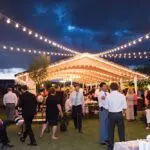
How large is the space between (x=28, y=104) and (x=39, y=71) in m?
19.7

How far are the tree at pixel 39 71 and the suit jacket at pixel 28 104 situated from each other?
635 inches

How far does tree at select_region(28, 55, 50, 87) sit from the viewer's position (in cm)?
2970

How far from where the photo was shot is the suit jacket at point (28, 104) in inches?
436

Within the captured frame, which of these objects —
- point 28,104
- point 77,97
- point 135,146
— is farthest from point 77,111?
point 135,146

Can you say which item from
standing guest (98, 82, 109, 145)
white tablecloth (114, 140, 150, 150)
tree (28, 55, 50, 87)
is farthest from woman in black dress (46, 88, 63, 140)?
tree (28, 55, 50, 87)

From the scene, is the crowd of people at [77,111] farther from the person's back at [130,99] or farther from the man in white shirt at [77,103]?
the person's back at [130,99]

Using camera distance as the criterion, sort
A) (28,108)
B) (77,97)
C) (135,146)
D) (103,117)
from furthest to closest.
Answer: (77,97) → (28,108) → (103,117) → (135,146)

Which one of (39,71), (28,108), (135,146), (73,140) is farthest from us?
(39,71)

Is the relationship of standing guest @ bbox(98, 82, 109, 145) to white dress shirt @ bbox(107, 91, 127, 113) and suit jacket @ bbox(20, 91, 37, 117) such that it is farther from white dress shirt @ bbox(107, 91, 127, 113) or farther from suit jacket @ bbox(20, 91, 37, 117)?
suit jacket @ bbox(20, 91, 37, 117)

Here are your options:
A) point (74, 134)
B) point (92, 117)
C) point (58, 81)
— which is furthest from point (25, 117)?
point (58, 81)

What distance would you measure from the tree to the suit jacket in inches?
635

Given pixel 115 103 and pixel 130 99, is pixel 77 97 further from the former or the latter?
pixel 130 99

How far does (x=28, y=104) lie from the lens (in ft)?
36.4

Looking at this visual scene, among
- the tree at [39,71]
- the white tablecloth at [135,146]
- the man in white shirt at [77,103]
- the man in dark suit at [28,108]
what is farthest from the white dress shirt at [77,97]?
the tree at [39,71]
